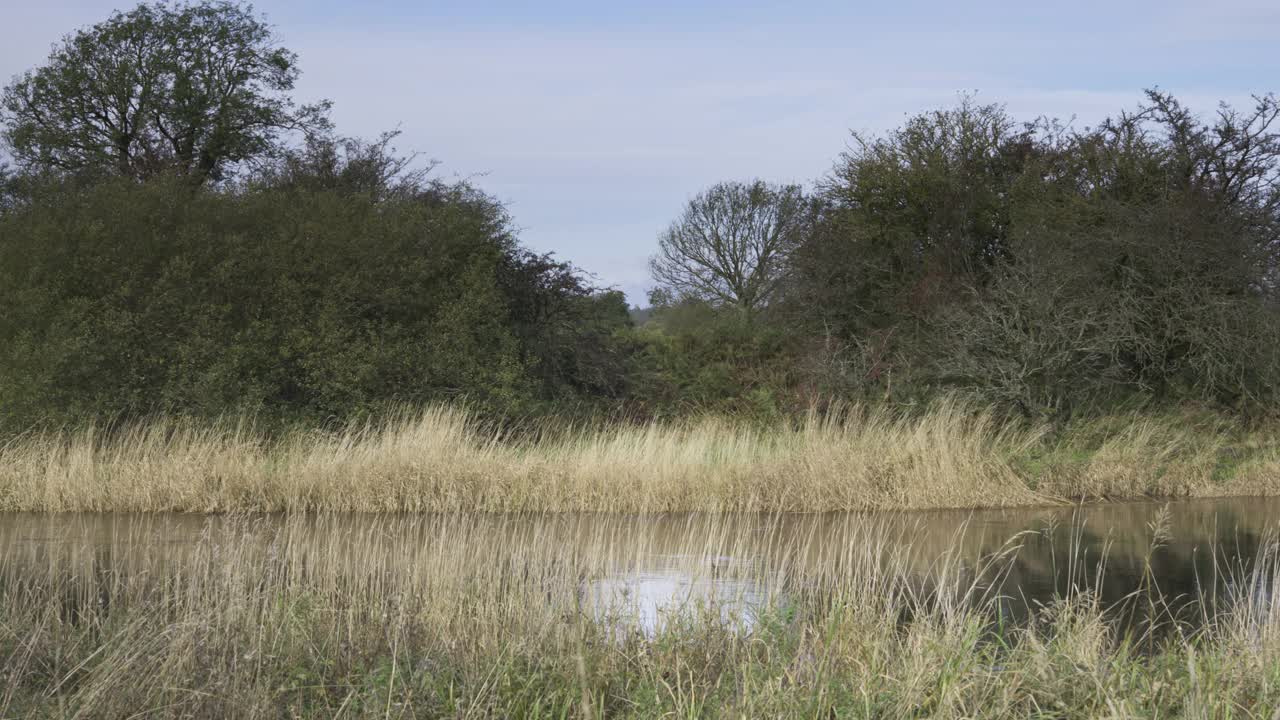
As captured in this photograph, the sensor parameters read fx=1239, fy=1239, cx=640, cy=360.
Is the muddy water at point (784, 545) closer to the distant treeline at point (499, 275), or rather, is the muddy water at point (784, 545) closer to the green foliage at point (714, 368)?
the distant treeline at point (499, 275)

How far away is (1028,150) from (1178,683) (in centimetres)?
2036

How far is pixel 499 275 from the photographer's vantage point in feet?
69.3

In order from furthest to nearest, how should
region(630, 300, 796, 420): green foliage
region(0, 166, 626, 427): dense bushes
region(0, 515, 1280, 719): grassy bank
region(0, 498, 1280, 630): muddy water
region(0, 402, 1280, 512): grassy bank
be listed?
region(630, 300, 796, 420): green foliage → region(0, 166, 626, 427): dense bushes → region(0, 402, 1280, 512): grassy bank → region(0, 498, 1280, 630): muddy water → region(0, 515, 1280, 719): grassy bank

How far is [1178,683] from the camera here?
464cm

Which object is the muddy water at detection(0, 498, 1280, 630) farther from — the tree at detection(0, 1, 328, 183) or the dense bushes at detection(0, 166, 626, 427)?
the tree at detection(0, 1, 328, 183)

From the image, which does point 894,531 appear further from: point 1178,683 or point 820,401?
point 820,401

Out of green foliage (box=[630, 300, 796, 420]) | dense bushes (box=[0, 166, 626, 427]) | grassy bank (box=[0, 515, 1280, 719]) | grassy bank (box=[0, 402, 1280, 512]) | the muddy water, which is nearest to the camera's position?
grassy bank (box=[0, 515, 1280, 719])

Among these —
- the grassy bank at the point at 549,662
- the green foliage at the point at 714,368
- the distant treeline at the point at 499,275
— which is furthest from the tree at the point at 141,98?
the grassy bank at the point at 549,662

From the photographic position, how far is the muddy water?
723 cm

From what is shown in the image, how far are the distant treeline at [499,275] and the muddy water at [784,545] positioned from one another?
16.7ft

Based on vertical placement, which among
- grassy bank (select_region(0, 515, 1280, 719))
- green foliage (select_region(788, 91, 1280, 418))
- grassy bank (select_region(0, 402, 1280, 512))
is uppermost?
green foliage (select_region(788, 91, 1280, 418))

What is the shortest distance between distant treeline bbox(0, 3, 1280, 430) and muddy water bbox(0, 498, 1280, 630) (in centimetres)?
510

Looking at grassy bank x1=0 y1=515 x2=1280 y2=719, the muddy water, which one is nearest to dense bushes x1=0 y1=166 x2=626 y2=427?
the muddy water

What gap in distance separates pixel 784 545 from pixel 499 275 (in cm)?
1134
